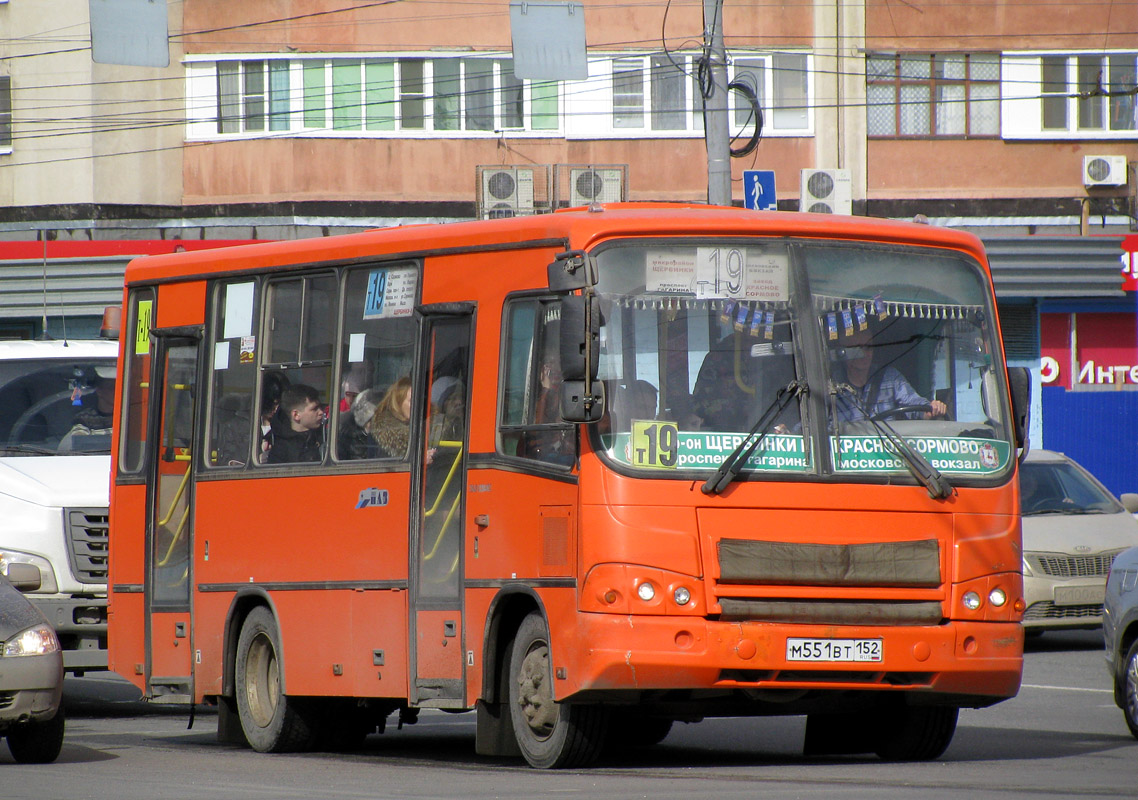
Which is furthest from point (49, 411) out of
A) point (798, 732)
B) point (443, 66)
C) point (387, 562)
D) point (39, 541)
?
point (443, 66)

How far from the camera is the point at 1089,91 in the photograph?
101 feet

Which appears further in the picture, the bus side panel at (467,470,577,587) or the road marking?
the road marking

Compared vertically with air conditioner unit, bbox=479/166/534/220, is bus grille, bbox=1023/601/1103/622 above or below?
below

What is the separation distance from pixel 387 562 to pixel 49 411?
214 inches

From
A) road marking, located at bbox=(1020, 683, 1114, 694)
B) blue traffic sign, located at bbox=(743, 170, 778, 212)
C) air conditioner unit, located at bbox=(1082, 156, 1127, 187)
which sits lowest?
road marking, located at bbox=(1020, 683, 1114, 694)

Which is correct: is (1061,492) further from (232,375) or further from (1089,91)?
(1089,91)

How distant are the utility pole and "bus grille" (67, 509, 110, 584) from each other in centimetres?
823

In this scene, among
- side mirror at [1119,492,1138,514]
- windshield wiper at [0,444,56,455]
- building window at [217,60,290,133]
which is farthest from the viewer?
building window at [217,60,290,133]

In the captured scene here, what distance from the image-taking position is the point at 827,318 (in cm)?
1030

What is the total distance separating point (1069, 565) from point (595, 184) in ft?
39.9

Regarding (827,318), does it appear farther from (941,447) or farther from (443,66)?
(443,66)

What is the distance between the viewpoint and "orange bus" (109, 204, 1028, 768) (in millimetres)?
9711

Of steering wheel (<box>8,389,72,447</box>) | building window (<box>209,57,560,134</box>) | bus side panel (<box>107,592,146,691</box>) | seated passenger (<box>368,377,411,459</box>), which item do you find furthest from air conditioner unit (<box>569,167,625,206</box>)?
seated passenger (<box>368,377,411,459</box>)

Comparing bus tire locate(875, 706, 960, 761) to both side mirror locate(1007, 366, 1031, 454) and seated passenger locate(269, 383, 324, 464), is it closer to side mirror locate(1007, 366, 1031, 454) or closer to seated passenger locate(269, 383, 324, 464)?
side mirror locate(1007, 366, 1031, 454)
